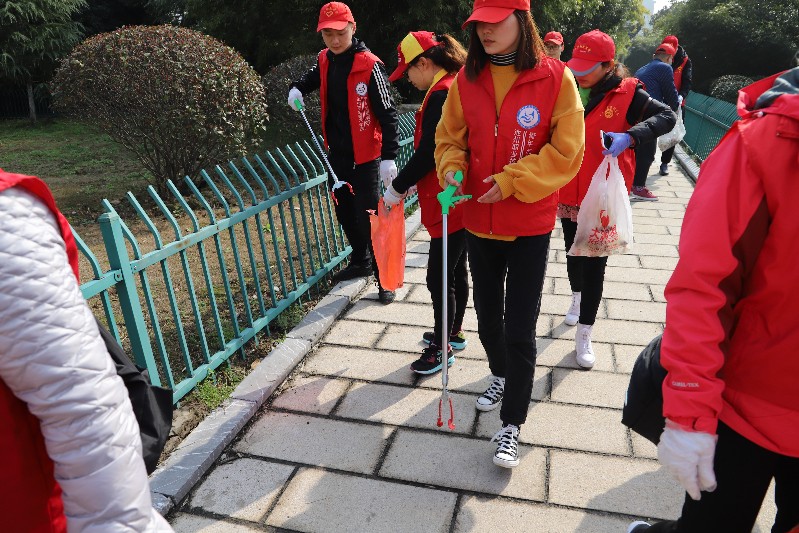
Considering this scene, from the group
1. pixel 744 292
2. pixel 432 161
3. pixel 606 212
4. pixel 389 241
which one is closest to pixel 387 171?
pixel 389 241

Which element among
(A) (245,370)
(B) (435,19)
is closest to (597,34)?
(A) (245,370)

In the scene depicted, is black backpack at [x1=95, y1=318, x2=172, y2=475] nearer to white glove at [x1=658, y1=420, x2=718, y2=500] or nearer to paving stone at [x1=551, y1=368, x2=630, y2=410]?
white glove at [x1=658, y1=420, x2=718, y2=500]

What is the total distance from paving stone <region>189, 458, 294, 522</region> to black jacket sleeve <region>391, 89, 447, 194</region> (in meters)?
1.49

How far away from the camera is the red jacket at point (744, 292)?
1286 mm

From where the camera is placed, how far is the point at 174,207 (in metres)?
6.89

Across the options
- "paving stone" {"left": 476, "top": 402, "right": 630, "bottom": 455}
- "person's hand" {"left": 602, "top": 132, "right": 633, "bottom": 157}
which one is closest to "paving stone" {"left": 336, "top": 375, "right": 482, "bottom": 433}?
"paving stone" {"left": 476, "top": 402, "right": 630, "bottom": 455}

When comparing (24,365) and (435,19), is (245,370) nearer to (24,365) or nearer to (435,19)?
(24,365)

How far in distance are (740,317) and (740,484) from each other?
418 millimetres

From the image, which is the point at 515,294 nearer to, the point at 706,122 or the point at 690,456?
the point at 690,456

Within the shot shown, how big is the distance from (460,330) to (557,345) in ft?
1.97

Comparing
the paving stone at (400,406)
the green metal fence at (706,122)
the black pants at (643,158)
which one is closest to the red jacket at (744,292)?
the paving stone at (400,406)

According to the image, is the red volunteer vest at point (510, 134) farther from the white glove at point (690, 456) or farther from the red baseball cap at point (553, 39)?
the red baseball cap at point (553, 39)

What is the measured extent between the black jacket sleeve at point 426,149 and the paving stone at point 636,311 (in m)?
1.89

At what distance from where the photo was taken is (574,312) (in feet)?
13.1
